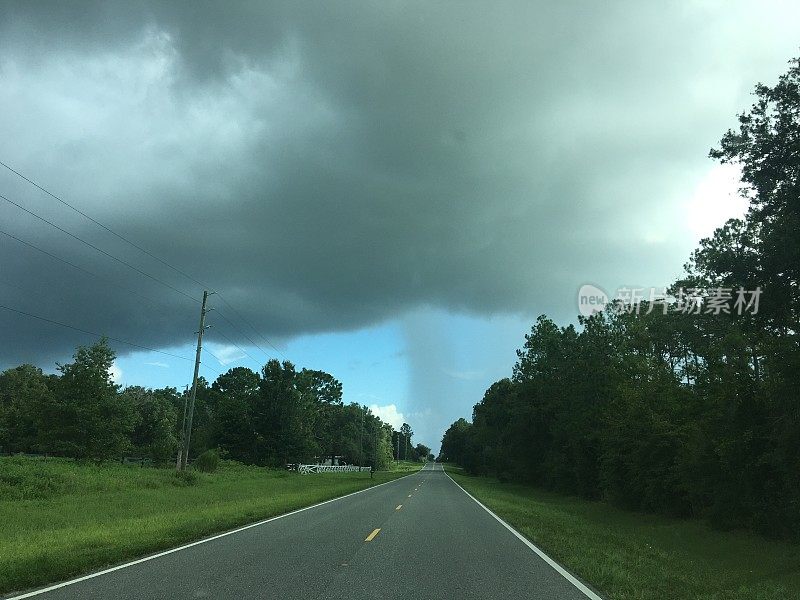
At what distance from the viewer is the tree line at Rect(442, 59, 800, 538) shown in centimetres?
1538

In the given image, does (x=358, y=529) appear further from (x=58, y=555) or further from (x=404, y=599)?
(x=404, y=599)

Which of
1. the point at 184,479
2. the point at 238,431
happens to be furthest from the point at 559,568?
the point at 238,431

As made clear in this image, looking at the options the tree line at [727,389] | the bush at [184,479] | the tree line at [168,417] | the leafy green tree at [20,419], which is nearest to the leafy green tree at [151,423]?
the tree line at [168,417]

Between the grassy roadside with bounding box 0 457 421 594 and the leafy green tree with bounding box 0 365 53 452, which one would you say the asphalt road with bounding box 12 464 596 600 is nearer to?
the grassy roadside with bounding box 0 457 421 594

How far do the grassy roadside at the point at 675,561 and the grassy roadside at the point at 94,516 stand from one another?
837cm

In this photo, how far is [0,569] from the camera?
877 centimetres

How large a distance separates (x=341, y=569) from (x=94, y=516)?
12.1 meters

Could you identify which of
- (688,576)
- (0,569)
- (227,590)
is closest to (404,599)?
(227,590)

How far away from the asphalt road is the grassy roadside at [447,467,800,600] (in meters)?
0.73

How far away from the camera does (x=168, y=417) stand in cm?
8738

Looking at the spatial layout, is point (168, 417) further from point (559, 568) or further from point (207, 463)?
point (559, 568)

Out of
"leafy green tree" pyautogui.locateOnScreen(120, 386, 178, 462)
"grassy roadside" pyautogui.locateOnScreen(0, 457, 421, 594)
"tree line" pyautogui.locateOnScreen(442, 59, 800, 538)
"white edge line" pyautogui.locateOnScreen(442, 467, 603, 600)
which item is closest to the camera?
"white edge line" pyautogui.locateOnScreen(442, 467, 603, 600)

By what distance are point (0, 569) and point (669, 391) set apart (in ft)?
83.0

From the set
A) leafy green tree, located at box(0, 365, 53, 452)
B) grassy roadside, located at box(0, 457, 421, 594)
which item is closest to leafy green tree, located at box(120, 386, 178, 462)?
leafy green tree, located at box(0, 365, 53, 452)
